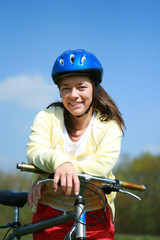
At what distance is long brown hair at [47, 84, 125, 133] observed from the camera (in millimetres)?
3391

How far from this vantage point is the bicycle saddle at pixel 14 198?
355cm

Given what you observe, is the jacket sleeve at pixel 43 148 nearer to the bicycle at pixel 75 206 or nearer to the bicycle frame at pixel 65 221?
the bicycle at pixel 75 206

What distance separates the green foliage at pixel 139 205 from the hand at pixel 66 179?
45391 mm

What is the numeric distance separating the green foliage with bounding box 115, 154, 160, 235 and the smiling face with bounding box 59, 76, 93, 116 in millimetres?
44621

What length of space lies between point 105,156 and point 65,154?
37 cm

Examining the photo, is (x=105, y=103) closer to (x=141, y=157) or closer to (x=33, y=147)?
(x=33, y=147)

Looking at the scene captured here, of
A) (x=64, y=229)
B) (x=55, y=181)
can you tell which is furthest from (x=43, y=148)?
(x=64, y=229)

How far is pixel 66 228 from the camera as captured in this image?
3.14 metres

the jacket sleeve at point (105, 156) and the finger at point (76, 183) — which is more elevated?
the jacket sleeve at point (105, 156)

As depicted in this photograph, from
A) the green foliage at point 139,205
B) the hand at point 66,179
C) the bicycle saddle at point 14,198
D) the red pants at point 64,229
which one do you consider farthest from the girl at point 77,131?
the green foliage at point 139,205

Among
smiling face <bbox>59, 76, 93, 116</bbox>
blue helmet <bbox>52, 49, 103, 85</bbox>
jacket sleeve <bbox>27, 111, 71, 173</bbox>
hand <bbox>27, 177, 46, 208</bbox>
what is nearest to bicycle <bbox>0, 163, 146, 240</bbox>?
jacket sleeve <bbox>27, 111, 71, 173</bbox>

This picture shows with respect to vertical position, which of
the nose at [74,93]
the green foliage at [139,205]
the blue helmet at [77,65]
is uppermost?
the blue helmet at [77,65]

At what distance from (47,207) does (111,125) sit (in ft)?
3.45

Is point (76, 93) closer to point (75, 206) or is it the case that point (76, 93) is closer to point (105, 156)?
point (105, 156)
